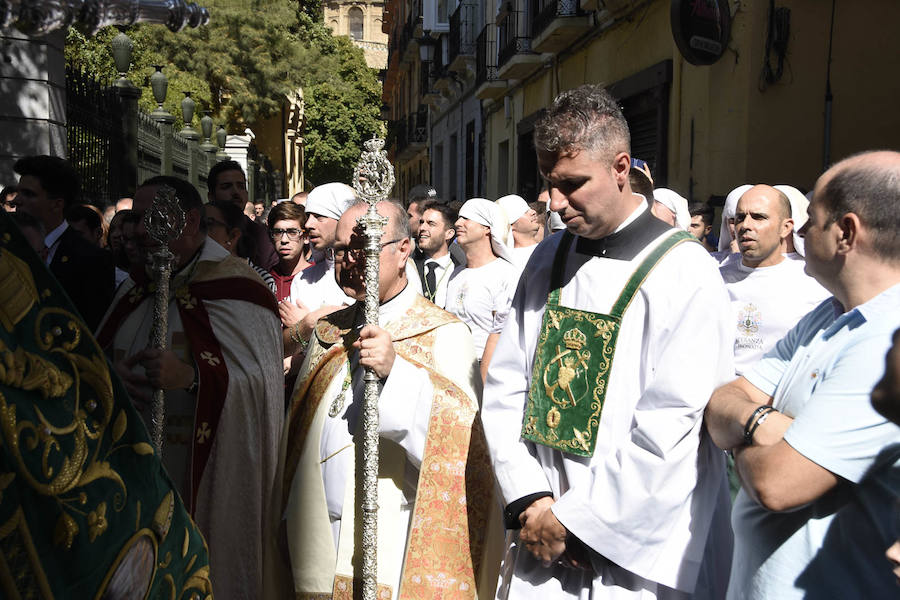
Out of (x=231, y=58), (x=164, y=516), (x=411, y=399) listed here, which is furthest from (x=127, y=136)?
(x=231, y=58)

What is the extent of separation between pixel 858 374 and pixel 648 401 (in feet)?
2.32

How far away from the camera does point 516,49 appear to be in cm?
1705

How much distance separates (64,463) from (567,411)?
171 centimetres

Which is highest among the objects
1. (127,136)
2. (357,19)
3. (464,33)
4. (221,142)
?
(357,19)

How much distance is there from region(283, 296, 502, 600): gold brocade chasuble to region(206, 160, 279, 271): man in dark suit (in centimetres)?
335

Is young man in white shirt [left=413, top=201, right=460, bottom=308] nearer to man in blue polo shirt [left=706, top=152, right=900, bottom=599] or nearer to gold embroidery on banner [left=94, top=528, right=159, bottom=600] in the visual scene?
man in blue polo shirt [left=706, top=152, right=900, bottom=599]

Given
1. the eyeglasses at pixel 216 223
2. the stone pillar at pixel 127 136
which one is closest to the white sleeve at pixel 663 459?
the eyeglasses at pixel 216 223

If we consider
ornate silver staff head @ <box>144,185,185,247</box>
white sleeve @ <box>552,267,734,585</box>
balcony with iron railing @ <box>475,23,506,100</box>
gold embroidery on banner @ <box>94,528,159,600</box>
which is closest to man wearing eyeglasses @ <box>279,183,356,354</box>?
ornate silver staff head @ <box>144,185,185,247</box>

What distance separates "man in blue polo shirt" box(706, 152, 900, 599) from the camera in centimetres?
200

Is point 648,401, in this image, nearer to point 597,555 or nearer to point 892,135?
point 597,555

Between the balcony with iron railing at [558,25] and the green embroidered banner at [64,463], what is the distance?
13.2 m

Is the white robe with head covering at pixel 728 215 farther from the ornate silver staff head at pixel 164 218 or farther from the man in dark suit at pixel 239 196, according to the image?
the ornate silver staff head at pixel 164 218

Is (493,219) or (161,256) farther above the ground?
(493,219)

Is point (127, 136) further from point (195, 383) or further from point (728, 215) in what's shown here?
point (195, 383)
